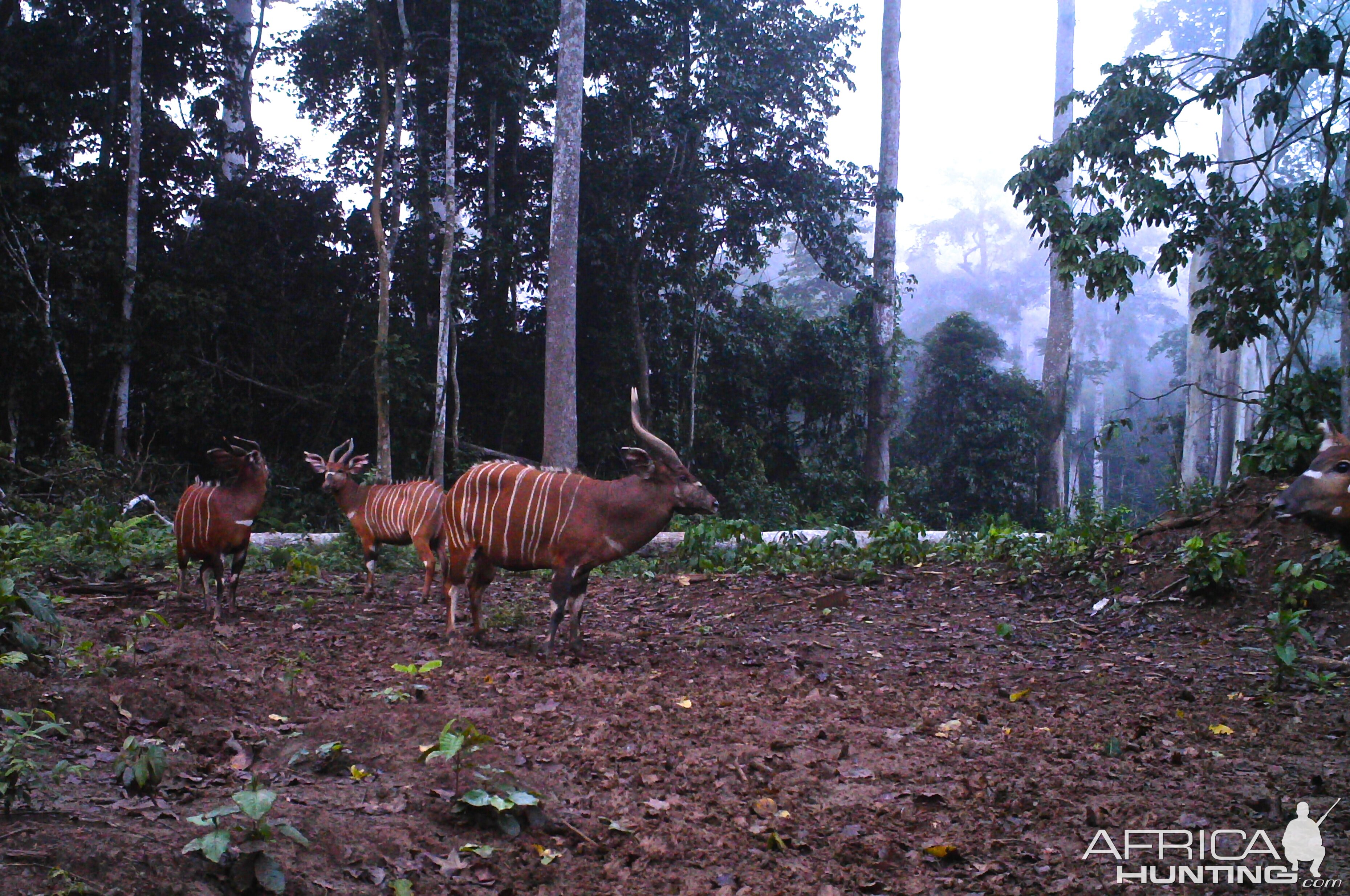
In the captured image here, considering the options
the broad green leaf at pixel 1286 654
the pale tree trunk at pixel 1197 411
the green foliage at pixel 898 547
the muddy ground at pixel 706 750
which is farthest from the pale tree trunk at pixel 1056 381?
the broad green leaf at pixel 1286 654

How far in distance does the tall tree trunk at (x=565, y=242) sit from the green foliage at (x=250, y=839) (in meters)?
12.8

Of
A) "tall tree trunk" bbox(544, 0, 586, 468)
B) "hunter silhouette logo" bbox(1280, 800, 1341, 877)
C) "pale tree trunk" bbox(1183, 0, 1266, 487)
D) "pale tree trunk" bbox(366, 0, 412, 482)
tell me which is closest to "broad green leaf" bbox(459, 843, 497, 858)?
"hunter silhouette logo" bbox(1280, 800, 1341, 877)

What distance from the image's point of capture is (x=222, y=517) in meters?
7.50

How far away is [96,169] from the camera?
17.2 meters

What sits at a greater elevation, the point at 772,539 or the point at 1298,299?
the point at 1298,299

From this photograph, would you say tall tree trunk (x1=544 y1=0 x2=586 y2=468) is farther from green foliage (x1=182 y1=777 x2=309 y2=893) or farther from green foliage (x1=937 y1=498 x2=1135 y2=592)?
green foliage (x1=182 y1=777 x2=309 y2=893)

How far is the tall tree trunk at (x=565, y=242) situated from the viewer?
16.0 meters

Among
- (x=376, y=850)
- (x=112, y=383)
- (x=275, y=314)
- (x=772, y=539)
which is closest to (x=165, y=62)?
(x=275, y=314)

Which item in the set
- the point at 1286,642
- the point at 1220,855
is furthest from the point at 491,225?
the point at 1220,855

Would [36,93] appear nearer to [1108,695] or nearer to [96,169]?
[96,169]

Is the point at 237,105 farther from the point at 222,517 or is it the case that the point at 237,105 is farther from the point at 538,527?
the point at 538,527

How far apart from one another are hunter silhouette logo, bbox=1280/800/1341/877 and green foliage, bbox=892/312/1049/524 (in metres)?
19.2

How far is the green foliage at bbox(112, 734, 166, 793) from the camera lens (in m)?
3.46

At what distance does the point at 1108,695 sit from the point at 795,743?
2152 millimetres
